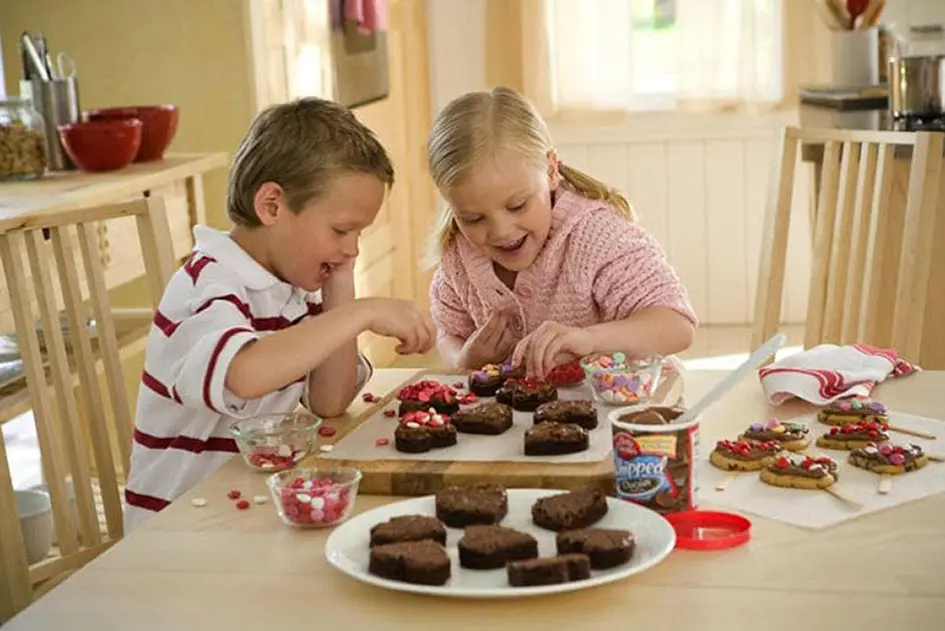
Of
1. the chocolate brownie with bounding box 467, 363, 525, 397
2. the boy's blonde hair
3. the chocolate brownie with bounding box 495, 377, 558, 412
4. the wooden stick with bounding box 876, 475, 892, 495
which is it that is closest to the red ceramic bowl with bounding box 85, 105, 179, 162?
the boy's blonde hair

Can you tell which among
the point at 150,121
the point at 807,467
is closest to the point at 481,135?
the point at 807,467

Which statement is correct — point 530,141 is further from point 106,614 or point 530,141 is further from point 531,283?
point 106,614

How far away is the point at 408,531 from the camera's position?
1321 millimetres

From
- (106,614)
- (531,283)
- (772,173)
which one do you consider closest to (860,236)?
(772,173)

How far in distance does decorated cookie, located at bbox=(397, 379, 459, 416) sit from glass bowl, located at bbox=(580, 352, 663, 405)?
17 centimetres

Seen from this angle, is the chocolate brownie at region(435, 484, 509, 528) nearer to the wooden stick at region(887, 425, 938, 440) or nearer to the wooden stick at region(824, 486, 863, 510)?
the wooden stick at region(824, 486, 863, 510)

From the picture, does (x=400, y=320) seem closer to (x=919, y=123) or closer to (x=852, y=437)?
(x=852, y=437)

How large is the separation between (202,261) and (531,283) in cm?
61

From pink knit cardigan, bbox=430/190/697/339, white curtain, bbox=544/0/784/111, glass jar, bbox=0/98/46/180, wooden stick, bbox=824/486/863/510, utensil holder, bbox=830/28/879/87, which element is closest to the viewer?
wooden stick, bbox=824/486/863/510

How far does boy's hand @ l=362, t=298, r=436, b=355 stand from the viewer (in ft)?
5.93

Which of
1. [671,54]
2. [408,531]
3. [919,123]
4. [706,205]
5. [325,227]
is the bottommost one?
[706,205]

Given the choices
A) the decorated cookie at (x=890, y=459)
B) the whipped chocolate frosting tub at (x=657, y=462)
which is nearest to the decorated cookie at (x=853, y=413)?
the decorated cookie at (x=890, y=459)

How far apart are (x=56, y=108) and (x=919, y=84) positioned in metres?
2.05

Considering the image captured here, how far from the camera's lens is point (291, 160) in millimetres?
Result: 1944
